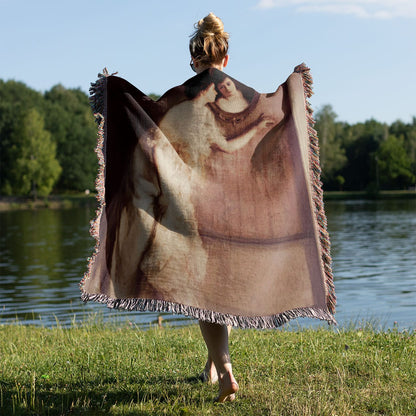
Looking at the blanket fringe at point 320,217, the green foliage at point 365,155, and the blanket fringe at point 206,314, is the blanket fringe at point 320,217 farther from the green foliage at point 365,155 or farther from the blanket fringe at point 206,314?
the green foliage at point 365,155

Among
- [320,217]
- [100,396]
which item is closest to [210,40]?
[320,217]

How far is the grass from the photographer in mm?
3701

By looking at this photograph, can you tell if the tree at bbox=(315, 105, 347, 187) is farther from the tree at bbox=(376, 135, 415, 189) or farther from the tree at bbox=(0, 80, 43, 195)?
the tree at bbox=(0, 80, 43, 195)

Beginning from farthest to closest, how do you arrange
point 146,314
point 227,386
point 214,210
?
point 146,314, point 214,210, point 227,386

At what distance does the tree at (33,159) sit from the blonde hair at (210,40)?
5894 centimetres

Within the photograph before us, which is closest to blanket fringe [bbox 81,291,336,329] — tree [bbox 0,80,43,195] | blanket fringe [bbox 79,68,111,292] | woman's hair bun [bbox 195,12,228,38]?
blanket fringe [bbox 79,68,111,292]

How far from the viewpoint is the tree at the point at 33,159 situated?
61.1 meters

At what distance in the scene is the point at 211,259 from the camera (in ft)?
12.5

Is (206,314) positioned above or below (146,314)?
above

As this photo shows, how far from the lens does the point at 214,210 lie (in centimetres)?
383

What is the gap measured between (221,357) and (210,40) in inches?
72.5

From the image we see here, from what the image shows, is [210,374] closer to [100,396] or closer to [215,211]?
[100,396]

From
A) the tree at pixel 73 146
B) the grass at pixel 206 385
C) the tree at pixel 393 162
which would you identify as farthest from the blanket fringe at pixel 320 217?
the tree at pixel 393 162

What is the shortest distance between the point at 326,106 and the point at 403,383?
276 feet
